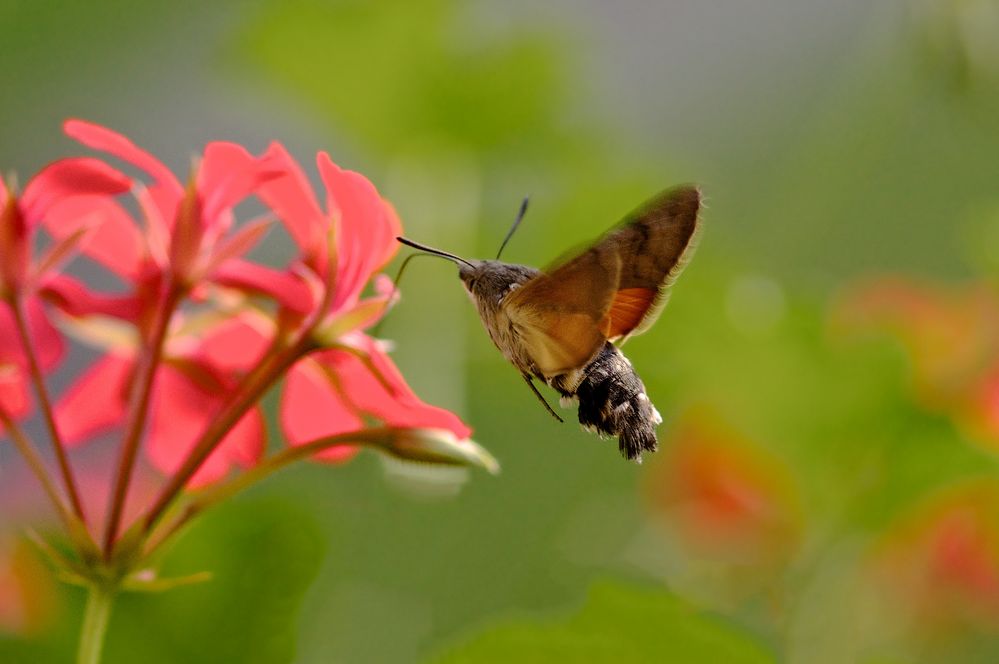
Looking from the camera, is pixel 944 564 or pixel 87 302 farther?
pixel 944 564

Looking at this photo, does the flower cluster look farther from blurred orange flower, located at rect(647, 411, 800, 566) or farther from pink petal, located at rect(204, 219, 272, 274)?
blurred orange flower, located at rect(647, 411, 800, 566)

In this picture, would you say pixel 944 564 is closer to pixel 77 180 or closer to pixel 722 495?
pixel 722 495

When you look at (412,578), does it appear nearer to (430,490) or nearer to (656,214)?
(430,490)

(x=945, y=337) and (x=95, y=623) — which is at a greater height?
(x=945, y=337)

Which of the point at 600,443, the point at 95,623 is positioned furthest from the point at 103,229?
the point at 600,443

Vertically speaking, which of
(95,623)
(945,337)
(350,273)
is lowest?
(95,623)

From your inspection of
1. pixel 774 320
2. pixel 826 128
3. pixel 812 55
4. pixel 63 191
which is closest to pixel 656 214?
pixel 63 191

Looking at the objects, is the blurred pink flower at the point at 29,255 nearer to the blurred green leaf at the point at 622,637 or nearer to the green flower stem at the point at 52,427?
the green flower stem at the point at 52,427

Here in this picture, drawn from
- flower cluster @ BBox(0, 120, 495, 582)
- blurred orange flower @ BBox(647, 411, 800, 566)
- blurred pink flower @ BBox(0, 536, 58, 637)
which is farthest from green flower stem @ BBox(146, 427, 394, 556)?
blurred orange flower @ BBox(647, 411, 800, 566)
